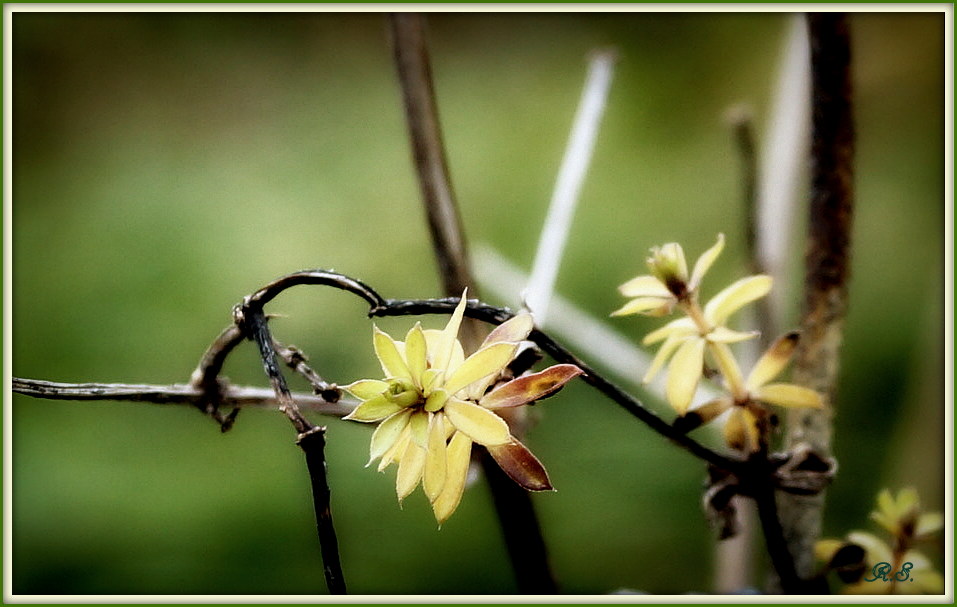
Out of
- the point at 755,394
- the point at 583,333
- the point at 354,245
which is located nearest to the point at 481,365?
the point at 755,394

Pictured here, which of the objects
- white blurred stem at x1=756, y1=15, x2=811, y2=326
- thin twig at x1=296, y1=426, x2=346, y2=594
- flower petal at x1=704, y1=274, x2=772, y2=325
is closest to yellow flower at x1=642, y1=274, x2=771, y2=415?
flower petal at x1=704, y1=274, x2=772, y2=325

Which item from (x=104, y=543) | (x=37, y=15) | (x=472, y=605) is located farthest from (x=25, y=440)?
(x=472, y=605)

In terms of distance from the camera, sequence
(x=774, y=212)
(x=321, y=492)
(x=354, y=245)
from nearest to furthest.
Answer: (x=321, y=492) → (x=774, y=212) → (x=354, y=245)

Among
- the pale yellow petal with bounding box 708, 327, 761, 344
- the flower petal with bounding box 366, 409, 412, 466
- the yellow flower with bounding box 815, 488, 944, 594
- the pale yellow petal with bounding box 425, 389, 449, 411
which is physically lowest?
the yellow flower with bounding box 815, 488, 944, 594

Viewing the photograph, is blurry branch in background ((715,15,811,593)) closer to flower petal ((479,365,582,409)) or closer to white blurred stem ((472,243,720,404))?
white blurred stem ((472,243,720,404))

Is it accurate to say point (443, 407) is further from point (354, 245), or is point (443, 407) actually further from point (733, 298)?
point (354, 245)

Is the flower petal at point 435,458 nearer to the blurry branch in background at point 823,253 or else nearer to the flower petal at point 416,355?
the flower petal at point 416,355

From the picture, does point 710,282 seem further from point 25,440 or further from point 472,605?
point 25,440
